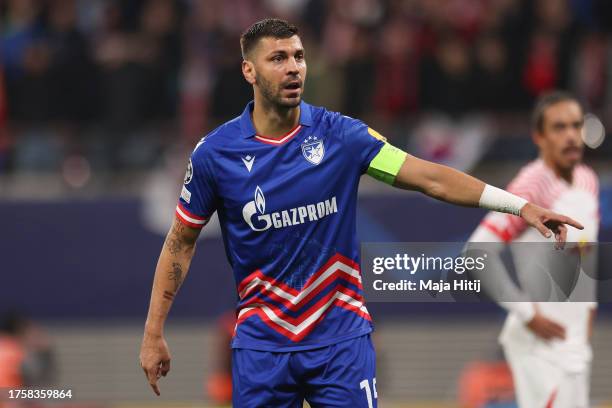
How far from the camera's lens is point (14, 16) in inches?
A: 577

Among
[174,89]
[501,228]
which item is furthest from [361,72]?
[501,228]

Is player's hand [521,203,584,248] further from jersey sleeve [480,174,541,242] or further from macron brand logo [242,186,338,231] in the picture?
jersey sleeve [480,174,541,242]

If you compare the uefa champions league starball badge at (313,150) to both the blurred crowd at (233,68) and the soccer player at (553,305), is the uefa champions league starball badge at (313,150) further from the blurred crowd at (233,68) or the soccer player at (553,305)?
the blurred crowd at (233,68)

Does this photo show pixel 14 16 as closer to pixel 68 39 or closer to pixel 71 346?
pixel 68 39

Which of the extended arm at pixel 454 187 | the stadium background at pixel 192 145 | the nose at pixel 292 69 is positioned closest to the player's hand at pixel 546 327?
the extended arm at pixel 454 187

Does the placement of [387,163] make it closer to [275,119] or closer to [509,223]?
[275,119]

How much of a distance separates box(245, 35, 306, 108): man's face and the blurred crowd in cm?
756

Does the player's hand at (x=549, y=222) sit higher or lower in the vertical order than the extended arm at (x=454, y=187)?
lower

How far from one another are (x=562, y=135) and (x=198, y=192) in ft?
8.13

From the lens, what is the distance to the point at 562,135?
292 inches

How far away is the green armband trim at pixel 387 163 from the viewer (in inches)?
228

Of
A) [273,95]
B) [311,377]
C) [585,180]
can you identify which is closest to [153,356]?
[311,377]

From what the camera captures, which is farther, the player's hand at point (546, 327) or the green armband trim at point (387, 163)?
the player's hand at point (546, 327)

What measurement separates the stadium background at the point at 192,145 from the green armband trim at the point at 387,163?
7.28m
